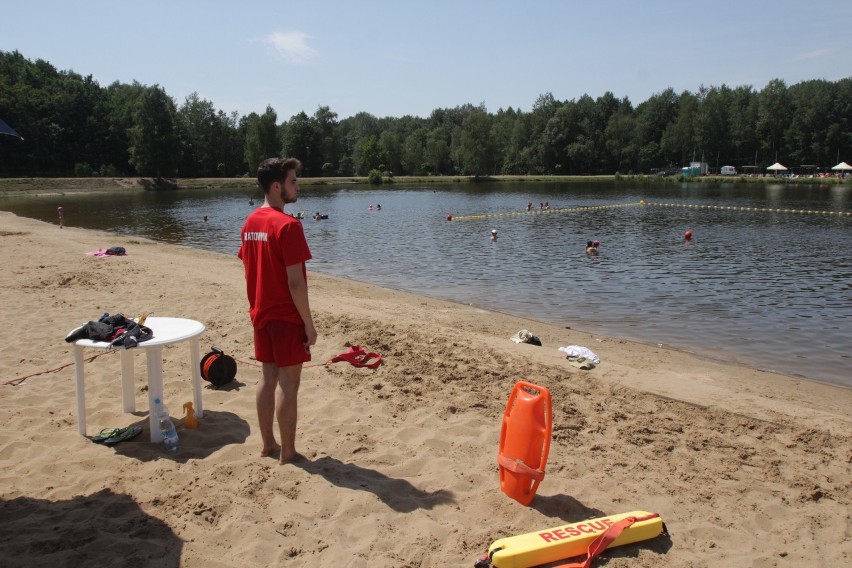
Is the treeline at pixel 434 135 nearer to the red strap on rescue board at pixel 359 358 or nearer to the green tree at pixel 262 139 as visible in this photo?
the green tree at pixel 262 139

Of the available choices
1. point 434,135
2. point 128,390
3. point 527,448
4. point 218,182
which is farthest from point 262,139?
point 527,448

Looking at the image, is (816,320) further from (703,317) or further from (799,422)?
(799,422)

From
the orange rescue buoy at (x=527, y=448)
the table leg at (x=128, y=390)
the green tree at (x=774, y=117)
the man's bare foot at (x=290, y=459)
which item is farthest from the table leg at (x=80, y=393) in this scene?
the green tree at (x=774, y=117)

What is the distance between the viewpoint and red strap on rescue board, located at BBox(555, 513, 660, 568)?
3533mm

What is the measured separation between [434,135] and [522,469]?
128m

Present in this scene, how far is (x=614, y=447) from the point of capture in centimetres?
521

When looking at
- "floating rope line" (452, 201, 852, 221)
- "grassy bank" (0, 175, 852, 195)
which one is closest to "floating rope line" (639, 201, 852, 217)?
"floating rope line" (452, 201, 852, 221)

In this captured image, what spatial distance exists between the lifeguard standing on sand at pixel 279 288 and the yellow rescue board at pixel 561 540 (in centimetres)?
192

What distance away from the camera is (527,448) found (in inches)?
167

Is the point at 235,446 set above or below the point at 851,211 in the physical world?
below

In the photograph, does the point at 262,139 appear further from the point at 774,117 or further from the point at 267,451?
the point at 267,451

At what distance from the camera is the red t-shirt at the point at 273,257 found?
418cm

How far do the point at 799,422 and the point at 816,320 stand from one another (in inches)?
296

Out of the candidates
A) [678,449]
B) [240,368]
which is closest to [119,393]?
[240,368]
